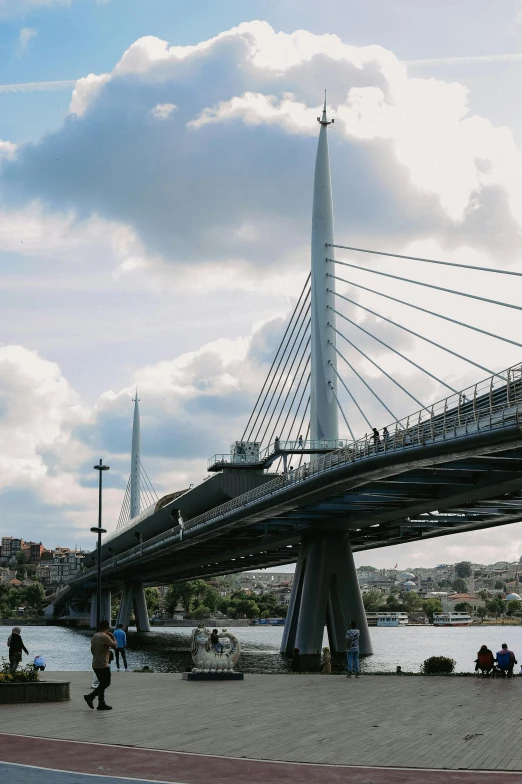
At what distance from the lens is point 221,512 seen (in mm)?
69188

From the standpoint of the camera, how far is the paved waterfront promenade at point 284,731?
44.4 ft

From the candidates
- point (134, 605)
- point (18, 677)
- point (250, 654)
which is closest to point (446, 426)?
point (18, 677)

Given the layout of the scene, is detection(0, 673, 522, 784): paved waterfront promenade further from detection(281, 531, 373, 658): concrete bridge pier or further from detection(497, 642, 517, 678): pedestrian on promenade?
detection(281, 531, 373, 658): concrete bridge pier

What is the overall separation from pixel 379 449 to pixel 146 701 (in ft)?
→ 74.6

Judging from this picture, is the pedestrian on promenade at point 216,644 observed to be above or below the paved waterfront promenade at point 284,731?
above

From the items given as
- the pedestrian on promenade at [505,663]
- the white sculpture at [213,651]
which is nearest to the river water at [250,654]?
the pedestrian on promenade at [505,663]

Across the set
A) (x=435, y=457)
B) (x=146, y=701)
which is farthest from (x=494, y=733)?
(x=435, y=457)

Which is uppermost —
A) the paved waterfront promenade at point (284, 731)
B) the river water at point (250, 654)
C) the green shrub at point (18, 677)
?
the green shrub at point (18, 677)

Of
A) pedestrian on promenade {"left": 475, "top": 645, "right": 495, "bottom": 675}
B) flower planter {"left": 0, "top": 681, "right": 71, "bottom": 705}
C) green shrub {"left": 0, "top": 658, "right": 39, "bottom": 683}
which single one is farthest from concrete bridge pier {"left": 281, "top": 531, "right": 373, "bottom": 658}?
flower planter {"left": 0, "top": 681, "right": 71, "bottom": 705}

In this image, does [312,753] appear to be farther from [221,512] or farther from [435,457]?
[221,512]

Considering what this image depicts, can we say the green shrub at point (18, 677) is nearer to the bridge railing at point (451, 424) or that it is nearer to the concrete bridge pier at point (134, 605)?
the bridge railing at point (451, 424)

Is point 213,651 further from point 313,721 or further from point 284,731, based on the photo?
point 284,731

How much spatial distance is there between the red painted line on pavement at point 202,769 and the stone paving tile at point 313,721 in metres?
0.49

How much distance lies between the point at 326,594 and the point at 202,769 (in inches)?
2079
